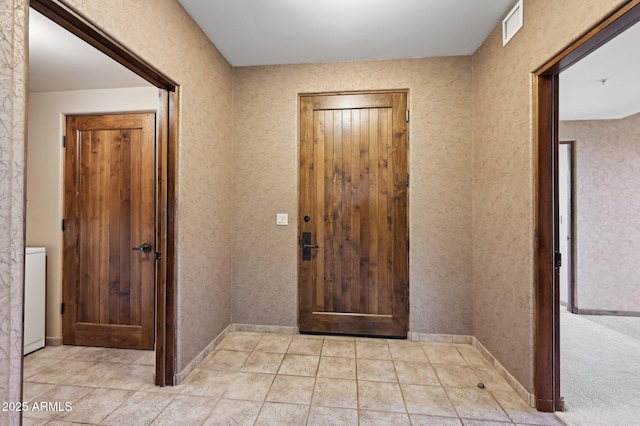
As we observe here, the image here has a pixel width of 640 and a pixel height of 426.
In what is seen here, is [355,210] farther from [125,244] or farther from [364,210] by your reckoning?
[125,244]

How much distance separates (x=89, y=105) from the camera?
8.70 feet

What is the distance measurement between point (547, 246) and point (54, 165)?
13.4 feet

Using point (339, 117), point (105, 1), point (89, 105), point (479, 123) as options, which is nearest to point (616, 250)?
point (479, 123)

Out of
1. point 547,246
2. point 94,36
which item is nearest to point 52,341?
point 94,36

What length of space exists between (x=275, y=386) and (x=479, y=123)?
106 inches

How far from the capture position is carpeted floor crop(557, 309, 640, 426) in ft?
5.55

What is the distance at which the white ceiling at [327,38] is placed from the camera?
6.53 ft

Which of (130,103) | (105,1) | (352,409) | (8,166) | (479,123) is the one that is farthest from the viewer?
(130,103)

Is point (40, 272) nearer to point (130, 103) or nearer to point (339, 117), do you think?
point (130, 103)

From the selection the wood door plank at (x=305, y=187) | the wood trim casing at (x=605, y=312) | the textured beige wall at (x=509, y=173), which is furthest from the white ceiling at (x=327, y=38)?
the wood trim casing at (x=605, y=312)

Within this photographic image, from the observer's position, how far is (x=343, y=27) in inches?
87.1

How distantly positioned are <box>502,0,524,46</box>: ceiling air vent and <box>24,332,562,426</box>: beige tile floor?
2494mm

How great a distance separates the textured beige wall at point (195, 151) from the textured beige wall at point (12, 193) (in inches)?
18.2

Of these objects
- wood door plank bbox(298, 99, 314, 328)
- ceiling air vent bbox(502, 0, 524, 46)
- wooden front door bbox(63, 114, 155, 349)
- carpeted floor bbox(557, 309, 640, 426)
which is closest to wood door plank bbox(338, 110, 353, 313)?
wood door plank bbox(298, 99, 314, 328)
